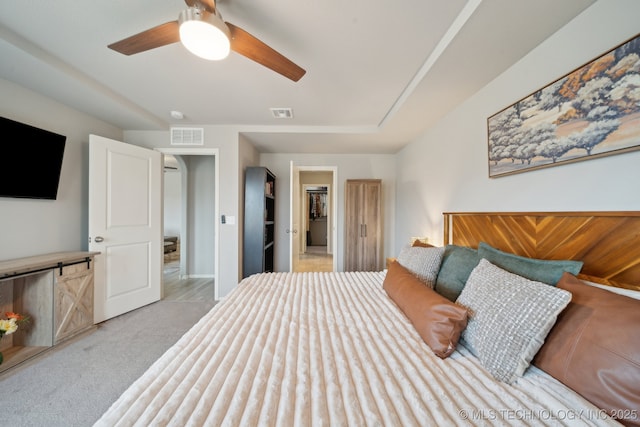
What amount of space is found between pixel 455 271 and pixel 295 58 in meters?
1.95

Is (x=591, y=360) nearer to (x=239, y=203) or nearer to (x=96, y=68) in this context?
(x=239, y=203)

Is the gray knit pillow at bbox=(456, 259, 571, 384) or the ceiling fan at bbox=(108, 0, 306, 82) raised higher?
the ceiling fan at bbox=(108, 0, 306, 82)

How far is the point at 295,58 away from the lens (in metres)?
1.69

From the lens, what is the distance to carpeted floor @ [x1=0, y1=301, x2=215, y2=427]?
1.29m

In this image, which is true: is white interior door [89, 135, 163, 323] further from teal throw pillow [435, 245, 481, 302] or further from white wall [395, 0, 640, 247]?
white wall [395, 0, 640, 247]

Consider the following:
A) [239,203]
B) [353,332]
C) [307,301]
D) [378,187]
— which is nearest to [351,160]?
[378,187]

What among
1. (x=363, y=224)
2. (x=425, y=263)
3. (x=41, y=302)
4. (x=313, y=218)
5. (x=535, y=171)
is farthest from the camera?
(x=313, y=218)

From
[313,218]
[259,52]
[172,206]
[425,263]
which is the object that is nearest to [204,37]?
[259,52]

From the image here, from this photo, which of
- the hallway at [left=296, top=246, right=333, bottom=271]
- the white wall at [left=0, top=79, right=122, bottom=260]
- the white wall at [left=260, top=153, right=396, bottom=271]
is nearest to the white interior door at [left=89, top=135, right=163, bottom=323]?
the white wall at [left=0, top=79, right=122, bottom=260]

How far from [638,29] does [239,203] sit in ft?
11.1

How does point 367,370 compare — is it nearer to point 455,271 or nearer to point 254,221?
point 455,271

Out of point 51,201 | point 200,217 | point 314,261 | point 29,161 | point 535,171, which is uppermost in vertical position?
point 29,161

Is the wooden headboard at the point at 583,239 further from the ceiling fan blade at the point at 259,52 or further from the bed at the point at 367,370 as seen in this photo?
the ceiling fan blade at the point at 259,52

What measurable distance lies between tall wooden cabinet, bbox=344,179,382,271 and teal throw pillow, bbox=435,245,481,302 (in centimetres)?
224
